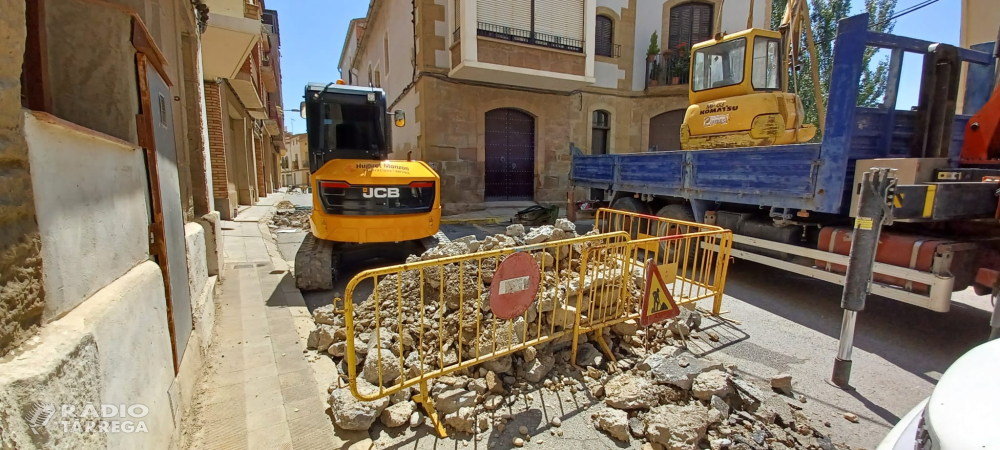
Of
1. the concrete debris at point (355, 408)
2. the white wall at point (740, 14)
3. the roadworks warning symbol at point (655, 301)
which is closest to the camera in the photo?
the concrete debris at point (355, 408)

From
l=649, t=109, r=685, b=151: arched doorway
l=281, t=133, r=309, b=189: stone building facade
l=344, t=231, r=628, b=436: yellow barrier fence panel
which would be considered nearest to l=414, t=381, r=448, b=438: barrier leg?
l=344, t=231, r=628, b=436: yellow barrier fence panel

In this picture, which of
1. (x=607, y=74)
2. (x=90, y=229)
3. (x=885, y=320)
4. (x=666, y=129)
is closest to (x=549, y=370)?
(x=90, y=229)

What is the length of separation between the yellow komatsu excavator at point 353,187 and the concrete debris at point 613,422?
11.7ft

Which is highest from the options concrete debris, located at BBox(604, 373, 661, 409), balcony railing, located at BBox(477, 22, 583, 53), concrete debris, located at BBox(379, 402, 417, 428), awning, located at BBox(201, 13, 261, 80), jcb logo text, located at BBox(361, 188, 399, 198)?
balcony railing, located at BBox(477, 22, 583, 53)

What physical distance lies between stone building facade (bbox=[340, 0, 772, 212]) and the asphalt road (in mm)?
7294

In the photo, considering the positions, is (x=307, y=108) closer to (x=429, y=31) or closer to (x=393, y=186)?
(x=393, y=186)

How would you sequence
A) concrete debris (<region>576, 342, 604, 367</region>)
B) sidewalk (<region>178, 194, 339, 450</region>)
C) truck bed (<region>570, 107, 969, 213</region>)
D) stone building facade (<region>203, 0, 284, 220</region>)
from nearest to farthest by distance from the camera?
1. sidewalk (<region>178, 194, 339, 450</region>)
2. concrete debris (<region>576, 342, 604, 367</region>)
3. truck bed (<region>570, 107, 969, 213</region>)
4. stone building facade (<region>203, 0, 284, 220</region>)

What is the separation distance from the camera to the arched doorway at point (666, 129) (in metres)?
14.9

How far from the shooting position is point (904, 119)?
4691mm

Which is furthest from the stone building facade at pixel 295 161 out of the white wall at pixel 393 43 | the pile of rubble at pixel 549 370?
the pile of rubble at pixel 549 370

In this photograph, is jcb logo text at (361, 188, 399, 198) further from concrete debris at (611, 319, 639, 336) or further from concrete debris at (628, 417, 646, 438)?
concrete debris at (628, 417, 646, 438)

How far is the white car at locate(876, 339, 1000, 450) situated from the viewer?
4.56ft

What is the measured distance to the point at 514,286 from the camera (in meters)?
3.03

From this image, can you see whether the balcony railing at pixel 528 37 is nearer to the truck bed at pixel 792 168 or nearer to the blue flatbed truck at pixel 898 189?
the truck bed at pixel 792 168
